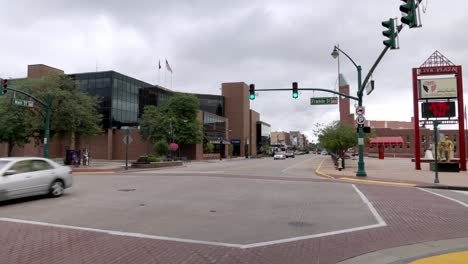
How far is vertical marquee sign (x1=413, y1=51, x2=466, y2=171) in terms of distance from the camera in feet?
97.9

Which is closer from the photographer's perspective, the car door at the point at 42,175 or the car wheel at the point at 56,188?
the car door at the point at 42,175

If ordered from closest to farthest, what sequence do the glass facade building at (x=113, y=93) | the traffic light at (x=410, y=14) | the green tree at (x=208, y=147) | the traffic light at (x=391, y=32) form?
the traffic light at (x=410, y=14) → the traffic light at (x=391, y=32) → the glass facade building at (x=113, y=93) → the green tree at (x=208, y=147)

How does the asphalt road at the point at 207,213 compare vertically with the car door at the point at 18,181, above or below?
below

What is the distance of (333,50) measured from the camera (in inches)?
945

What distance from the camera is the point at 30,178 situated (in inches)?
460

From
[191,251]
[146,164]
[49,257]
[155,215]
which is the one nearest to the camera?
[49,257]

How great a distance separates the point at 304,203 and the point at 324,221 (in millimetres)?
2863

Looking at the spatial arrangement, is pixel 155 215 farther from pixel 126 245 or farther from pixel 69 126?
pixel 69 126

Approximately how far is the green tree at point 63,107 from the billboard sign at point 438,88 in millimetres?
29961

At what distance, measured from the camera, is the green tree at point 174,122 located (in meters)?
56.2

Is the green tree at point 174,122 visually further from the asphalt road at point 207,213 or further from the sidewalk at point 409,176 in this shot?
the asphalt road at point 207,213

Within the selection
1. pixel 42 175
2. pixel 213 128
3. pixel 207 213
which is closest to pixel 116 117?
pixel 213 128

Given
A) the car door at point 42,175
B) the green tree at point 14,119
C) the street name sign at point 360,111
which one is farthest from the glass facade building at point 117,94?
the car door at point 42,175

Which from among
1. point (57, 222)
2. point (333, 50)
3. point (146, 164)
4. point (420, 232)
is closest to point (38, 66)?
point (146, 164)
